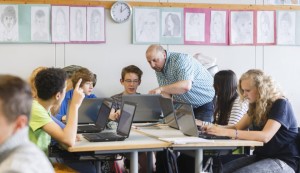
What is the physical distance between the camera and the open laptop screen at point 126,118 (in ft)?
11.0

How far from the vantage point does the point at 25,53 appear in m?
5.32

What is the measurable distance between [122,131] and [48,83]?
73 centimetres

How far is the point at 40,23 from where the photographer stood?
17.4 ft

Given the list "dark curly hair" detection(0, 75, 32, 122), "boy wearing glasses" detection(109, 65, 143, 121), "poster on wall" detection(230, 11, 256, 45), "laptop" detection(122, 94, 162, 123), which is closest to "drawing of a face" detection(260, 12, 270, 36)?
"poster on wall" detection(230, 11, 256, 45)

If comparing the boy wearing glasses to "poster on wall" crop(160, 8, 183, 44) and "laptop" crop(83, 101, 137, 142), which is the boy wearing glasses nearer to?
"poster on wall" crop(160, 8, 183, 44)

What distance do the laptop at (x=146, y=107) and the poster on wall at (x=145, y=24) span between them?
1.54m

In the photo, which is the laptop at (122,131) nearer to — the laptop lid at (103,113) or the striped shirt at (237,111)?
the laptop lid at (103,113)

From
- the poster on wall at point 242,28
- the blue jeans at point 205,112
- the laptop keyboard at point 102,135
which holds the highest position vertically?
the poster on wall at point 242,28

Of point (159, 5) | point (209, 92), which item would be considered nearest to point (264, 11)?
point (159, 5)

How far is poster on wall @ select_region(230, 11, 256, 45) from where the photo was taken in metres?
5.82

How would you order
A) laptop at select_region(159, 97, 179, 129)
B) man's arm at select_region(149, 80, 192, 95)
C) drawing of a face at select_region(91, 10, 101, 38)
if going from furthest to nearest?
drawing of a face at select_region(91, 10, 101, 38) < man's arm at select_region(149, 80, 192, 95) < laptop at select_region(159, 97, 179, 129)

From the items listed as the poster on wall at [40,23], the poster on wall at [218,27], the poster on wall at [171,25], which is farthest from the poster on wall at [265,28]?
the poster on wall at [40,23]

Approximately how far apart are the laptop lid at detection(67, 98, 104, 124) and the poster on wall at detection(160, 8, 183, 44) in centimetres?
182

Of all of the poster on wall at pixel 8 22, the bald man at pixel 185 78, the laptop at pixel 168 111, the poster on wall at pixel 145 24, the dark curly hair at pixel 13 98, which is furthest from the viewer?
the poster on wall at pixel 145 24
